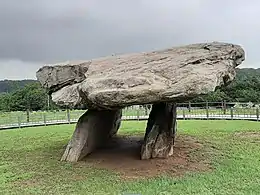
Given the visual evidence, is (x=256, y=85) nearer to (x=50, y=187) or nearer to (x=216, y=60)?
(x=216, y=60)

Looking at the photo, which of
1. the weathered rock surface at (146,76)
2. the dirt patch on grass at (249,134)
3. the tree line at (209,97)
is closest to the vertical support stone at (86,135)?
the weathered rock surface at (146,76)

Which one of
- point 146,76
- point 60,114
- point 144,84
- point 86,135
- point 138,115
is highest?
point 146,76

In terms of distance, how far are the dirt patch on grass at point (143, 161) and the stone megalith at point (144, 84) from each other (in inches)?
13.7

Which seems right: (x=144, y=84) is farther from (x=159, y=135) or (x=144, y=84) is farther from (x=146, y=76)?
(x=159, y=135)

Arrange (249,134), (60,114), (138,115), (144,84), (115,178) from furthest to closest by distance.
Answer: (60,114) < (138,115) < (249,134) < (115,178) < (144,84)

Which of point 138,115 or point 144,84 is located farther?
point 138,115

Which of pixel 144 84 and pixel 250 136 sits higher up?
pixel 144 84

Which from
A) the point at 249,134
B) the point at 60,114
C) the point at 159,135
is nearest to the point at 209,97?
the point at 60,114

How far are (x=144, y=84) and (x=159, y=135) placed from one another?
2513 millimetres

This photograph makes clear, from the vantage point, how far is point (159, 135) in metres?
9.40

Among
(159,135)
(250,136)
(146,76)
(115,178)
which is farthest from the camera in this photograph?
(250,136)

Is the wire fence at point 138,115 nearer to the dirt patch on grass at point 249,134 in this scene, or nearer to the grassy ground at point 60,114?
the grassy ground at point 60,114

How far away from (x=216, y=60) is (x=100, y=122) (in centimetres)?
405

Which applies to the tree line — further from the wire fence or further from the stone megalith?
the stone megalith
